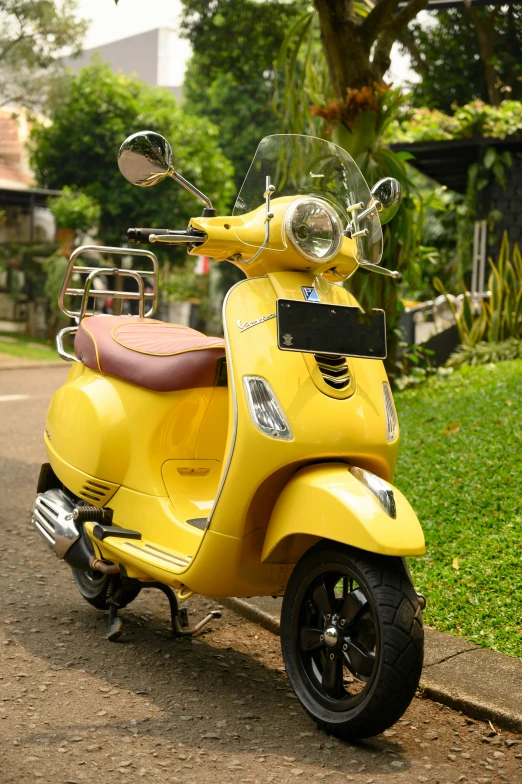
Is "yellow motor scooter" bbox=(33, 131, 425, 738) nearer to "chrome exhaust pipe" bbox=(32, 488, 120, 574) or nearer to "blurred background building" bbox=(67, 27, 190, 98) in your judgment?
"chrome exhaust pipe" bbox=(32, 488, 120, 574)

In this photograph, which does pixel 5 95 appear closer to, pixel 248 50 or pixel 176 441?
pixel 248 50

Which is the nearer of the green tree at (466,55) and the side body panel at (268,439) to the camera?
the side body panel at (268,439)

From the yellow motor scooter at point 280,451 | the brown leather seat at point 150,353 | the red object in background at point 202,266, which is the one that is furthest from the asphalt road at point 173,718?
the red object in background at point 202,266

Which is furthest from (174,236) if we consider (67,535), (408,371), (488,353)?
(488,353)

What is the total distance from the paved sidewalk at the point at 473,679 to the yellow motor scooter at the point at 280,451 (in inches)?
12.0

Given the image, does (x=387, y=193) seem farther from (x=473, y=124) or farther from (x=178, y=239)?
(x=473, y=124)

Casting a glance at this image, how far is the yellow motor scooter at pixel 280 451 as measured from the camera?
3016 millimetres

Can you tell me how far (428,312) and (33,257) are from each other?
38.4ft

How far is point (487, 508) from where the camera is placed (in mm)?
5039

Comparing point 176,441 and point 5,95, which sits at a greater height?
point 5,95

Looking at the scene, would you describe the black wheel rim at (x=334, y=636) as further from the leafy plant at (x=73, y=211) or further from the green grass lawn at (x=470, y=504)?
the leafy plant at (x=73, y=211)

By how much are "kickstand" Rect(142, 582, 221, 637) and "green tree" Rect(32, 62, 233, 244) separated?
1954 cm

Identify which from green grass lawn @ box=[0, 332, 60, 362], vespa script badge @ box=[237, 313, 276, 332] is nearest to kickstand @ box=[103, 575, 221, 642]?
vespa script badge @ box=[237, 313, 276, 332]

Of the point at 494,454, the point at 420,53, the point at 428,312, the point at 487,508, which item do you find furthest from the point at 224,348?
the point at 420,53
